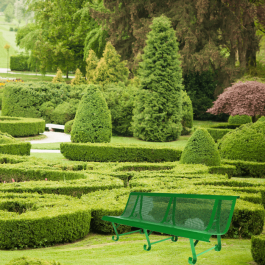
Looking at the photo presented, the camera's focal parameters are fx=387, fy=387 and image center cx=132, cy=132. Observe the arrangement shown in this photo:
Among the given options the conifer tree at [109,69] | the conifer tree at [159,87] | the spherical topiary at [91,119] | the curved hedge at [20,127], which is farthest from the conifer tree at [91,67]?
the spherical topiary at [91,119]

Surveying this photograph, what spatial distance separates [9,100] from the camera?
2230cm

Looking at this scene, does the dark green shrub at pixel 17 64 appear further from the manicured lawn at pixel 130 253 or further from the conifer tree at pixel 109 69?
the manicured lawn at pixel 130 253

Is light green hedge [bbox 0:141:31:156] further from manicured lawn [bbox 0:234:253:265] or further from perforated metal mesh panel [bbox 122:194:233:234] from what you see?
perforated metal mesh panel [bbox 122:194:233:234]

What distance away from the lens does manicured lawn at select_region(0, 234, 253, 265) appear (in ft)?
13.9

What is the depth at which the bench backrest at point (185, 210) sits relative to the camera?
12.9 feet

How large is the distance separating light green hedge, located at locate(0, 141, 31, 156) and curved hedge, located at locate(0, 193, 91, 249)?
6.58 meters

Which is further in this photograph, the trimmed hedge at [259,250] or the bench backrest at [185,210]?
the trimmed hedge at [259,250]

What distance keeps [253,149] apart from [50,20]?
31.3 meters

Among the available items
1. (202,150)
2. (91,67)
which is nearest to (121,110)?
(91,67)

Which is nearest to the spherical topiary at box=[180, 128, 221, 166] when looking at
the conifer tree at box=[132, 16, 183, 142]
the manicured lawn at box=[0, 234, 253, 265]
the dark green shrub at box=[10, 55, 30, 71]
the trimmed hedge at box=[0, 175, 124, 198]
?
the trimmed hedge at box=[0, 175, 124, 198]

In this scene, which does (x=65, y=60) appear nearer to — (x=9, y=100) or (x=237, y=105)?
(x=9, y=100)

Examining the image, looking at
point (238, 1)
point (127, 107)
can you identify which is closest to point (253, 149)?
point (127, 107)

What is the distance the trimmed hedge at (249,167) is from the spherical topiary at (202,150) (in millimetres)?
946

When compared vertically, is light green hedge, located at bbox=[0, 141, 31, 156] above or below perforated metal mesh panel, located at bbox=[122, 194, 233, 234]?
below
